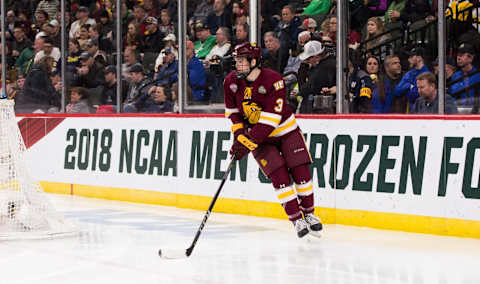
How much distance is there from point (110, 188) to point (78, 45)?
2.27 meters

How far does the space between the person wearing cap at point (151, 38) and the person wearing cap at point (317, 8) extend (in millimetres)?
2128

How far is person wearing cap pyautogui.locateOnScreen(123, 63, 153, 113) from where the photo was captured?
31.0 ft

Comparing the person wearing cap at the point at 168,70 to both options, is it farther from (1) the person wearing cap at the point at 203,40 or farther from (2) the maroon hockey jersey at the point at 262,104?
(2) the maroon hockey jersey at the point at 262,104

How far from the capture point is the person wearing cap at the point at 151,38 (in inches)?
371

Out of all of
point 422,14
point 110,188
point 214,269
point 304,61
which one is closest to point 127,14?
point 110,188

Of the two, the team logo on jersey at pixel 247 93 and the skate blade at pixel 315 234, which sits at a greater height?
the team logo on jersey at pixel 247 93

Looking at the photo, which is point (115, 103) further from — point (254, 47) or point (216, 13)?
point (254, 47)

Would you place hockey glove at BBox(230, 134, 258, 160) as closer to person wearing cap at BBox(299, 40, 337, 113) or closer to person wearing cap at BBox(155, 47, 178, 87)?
person wearing cap at BBox(299, 40, 337, 113)

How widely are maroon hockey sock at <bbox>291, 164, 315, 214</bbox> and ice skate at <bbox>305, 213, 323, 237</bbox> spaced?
0.07 m

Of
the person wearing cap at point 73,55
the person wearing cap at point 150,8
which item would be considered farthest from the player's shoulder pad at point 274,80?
the person wearing cap at point 73,55

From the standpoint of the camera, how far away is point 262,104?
602 centimetres

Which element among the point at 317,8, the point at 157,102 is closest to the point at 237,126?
the point at 317,8

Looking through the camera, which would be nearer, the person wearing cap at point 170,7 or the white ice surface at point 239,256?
the white ice surface at point 239,256

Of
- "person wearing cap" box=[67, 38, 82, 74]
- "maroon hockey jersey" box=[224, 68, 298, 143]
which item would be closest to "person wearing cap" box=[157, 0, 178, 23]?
"person wearing cap" box=[67, 38, 82, 74]
